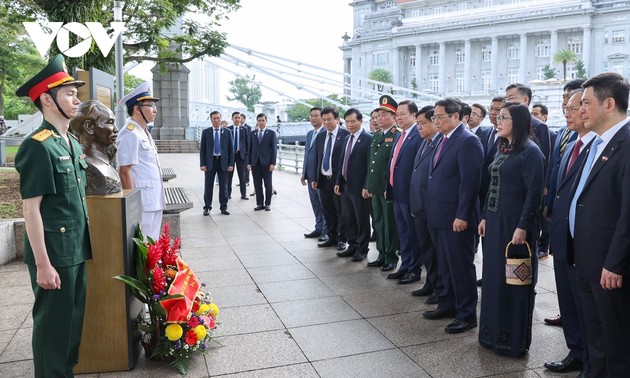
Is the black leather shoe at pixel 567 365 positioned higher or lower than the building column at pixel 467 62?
lower

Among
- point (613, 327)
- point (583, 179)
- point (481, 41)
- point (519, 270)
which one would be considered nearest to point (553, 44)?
point (481, 41)

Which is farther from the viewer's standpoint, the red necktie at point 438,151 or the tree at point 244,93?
the tree at point 244,93

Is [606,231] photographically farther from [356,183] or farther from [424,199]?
[356,183]

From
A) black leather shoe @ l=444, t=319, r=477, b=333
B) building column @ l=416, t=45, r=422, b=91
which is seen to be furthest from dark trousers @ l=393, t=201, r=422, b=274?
building column @ l=416, t=45, r=422, b=91

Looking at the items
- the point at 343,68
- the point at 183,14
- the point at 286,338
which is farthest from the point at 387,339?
the point at 343,68

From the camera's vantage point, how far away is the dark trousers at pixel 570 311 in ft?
11.4

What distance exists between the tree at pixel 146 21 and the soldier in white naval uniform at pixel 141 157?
4527 mm

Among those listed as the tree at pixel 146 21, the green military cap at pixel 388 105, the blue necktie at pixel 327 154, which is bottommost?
the blue necktie at pixel 327 154

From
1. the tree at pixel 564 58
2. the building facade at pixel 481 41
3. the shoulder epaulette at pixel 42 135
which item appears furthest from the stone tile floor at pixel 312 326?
the tree at pixel 564 58

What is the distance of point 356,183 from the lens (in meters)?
6.54

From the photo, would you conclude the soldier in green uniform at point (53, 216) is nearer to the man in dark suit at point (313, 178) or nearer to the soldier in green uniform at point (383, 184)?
the soldier in green uniform at point (383, 184)

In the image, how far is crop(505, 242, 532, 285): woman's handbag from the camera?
3.63 meters

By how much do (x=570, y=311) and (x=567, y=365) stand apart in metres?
0.35

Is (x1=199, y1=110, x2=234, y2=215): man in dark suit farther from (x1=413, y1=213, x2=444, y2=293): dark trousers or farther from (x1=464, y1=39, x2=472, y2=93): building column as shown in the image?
(x1=464, y1=39, x2=472, y2=93): building column
